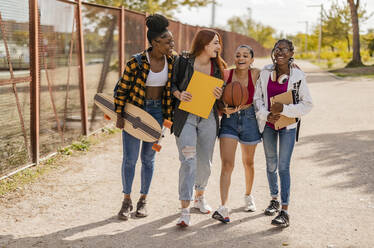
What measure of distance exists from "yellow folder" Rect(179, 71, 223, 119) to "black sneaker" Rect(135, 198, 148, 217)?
3.42ft

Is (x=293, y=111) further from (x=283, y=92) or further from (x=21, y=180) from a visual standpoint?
(x=21, y=180)

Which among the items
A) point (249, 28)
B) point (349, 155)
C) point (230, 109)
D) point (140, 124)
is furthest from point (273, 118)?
point (249, 28)

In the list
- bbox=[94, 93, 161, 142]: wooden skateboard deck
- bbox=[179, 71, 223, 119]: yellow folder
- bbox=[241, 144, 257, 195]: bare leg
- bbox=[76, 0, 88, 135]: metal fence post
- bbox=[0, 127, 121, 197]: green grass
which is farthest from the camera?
bbox=[76, 0, 88, 135]: metal fence post

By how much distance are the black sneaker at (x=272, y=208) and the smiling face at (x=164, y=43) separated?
1767 mm

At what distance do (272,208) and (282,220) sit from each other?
15.3 inches

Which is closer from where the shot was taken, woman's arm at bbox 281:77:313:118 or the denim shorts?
woman's arm at bbox 281:77:313:118

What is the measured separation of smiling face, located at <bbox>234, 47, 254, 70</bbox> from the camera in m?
4.44

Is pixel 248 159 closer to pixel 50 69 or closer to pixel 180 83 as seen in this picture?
pixel 180 83

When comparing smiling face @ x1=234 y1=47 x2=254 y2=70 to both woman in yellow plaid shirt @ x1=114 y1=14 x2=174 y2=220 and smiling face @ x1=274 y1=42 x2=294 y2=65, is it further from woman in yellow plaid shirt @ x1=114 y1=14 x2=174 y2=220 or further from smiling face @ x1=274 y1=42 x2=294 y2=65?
woman in yellow plaid shirt @ x1=114 y1=14 x2=174 y2=220

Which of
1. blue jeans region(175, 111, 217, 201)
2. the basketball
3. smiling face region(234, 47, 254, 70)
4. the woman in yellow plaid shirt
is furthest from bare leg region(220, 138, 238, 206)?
smiling face region(234, 47, 254, 70)

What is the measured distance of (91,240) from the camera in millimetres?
4070

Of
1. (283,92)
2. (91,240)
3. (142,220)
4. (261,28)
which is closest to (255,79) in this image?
(283,92)

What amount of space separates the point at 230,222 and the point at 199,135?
851 mm

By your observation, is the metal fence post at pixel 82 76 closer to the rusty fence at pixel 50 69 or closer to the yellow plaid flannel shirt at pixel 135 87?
the rusty fence at pixel 50 69
